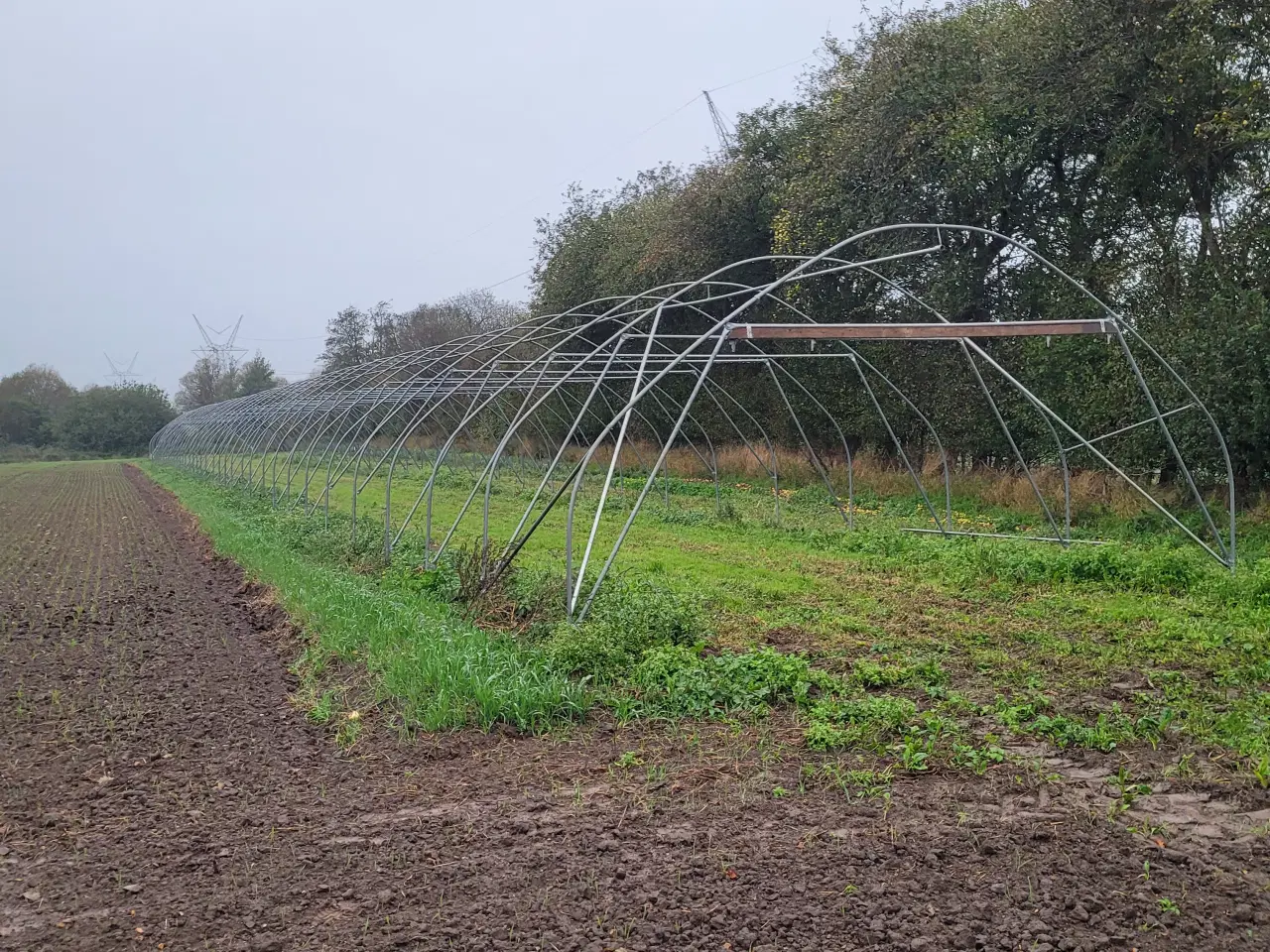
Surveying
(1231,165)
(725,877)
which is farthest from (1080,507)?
(725,877)

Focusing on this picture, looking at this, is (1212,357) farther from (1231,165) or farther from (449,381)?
(449,381)

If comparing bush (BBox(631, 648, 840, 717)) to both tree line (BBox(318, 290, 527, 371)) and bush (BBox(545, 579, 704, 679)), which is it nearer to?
bush (BBox(545, 579, 704, 679))

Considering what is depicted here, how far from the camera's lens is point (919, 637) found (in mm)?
7762

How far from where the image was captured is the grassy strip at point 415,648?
20.2ft

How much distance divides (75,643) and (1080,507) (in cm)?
1217

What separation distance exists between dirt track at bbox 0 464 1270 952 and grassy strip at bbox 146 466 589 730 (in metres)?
0.27

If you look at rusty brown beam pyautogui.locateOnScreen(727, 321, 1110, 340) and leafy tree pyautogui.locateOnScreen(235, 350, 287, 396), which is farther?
leafy tree pyautogui.locateOnScreen(235, 350, 287, 396)

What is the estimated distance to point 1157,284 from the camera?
14.1m

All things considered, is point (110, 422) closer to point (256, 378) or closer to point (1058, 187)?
point (256, 378)

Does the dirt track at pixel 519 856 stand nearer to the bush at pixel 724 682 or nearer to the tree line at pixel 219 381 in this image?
the bush at pixel 724 682

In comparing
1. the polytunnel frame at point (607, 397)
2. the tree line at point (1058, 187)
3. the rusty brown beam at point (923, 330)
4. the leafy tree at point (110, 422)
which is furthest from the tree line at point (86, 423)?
the rusty brown beam at point (923, 330)

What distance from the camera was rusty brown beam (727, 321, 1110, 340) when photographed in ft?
28.7

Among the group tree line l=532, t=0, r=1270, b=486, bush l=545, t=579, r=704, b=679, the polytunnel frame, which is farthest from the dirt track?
tree line l=532, t=0, r=1270, b=486

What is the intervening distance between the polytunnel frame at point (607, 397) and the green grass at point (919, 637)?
0.56 m
